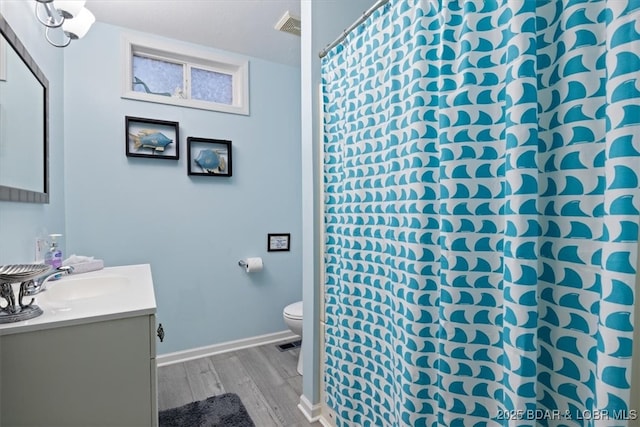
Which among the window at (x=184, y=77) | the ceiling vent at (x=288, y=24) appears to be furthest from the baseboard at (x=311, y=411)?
the ceiling vent at (x=288, y=24)

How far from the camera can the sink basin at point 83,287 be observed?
4.29 ft

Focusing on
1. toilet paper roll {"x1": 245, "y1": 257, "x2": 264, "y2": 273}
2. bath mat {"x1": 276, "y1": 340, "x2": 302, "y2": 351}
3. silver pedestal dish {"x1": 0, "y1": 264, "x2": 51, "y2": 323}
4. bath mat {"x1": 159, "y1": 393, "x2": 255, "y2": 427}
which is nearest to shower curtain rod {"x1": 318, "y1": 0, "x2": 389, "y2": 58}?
silver pedestal dish {"x1": 0, "y1": 264, "x2": 51, "y2": 323}

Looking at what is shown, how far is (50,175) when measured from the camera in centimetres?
168

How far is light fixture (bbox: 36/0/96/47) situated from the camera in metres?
1.35

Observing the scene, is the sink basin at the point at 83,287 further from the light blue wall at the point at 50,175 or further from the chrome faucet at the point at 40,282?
the light blue wall at the point at 50,175

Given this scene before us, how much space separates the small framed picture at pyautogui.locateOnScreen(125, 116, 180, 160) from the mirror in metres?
0.59

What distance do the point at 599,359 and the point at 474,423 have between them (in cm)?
44

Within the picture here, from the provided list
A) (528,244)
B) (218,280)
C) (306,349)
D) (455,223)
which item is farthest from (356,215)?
(218,280)

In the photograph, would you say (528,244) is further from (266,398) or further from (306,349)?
(266,398)

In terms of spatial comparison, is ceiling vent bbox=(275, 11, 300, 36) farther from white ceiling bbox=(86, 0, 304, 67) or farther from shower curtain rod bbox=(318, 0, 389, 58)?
shower curtain rod bbox=(318, 0, 389, 58)

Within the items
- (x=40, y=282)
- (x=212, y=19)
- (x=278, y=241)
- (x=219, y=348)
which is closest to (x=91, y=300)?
(x=40, y=282)

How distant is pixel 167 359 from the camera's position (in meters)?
2.27

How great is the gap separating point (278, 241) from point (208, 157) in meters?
0.96

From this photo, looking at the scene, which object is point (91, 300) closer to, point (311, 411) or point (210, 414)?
point (210, 414)
